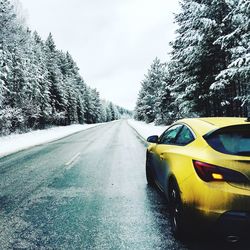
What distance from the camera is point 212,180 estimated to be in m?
3.04

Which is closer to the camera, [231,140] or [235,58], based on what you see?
[231,140]

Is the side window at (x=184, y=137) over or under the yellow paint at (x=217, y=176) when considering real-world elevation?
over

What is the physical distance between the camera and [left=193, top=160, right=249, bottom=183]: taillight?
2.95 meters

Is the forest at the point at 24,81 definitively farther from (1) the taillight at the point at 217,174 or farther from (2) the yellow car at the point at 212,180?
(1) the taillight at the point at 217,174

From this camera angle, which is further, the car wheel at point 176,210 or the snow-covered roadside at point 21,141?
the snow-covered roadside at point 21,141

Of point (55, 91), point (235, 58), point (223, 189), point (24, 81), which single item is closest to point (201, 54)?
point (235, 58)

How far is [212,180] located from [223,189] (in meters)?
0.15

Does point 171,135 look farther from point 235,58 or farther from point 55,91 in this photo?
point 55,91

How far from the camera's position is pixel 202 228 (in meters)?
3.11

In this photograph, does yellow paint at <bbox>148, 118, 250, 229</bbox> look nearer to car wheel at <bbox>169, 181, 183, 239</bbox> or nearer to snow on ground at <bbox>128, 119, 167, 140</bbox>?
car wheel at <bbox>169, 181, 183, 239</bbox>

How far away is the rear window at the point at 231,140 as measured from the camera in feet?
10.6

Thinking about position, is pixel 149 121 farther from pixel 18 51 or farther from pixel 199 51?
pixel 199 51

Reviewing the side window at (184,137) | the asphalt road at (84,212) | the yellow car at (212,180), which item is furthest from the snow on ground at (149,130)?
the yellow car at (212,180)

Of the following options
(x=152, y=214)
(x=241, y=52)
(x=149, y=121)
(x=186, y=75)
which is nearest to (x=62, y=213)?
(x=152, y=214)
